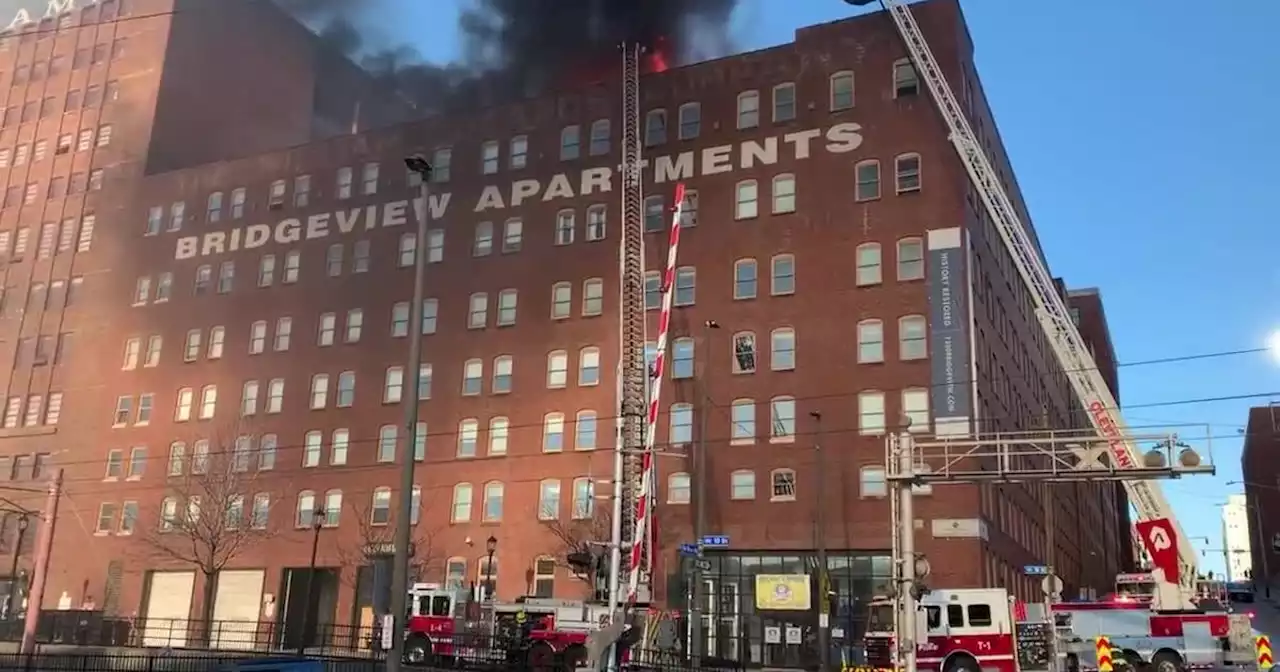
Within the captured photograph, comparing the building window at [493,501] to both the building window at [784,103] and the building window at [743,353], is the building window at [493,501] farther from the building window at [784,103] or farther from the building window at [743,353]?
the building window at [784,103]

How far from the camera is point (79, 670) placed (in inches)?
973

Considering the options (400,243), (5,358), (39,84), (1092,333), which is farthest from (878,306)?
(1092,333)

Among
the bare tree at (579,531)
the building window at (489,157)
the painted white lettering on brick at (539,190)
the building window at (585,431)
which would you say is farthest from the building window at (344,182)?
the bare tree at (579,531)

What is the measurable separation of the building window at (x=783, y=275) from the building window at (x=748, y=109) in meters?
6.82

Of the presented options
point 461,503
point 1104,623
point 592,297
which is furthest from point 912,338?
point 461,503

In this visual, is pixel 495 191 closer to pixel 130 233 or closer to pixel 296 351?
pixel 296 351

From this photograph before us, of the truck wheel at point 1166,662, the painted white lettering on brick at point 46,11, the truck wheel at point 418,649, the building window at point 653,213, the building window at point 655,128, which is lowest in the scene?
the truck wheel at point 418,649

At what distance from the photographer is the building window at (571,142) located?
51.8 meters

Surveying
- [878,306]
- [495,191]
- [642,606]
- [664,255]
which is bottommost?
[642,606]

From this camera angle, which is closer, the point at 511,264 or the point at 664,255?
the point at 664,255

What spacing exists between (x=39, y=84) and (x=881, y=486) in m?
64.4

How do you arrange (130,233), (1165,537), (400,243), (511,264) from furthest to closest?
1. (130,233)
2. (400,243)
3. (511,264)
4. (1165,537)

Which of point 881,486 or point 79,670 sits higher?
point 881,486

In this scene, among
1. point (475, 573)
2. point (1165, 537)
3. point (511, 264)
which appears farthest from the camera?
point (511, 264)
